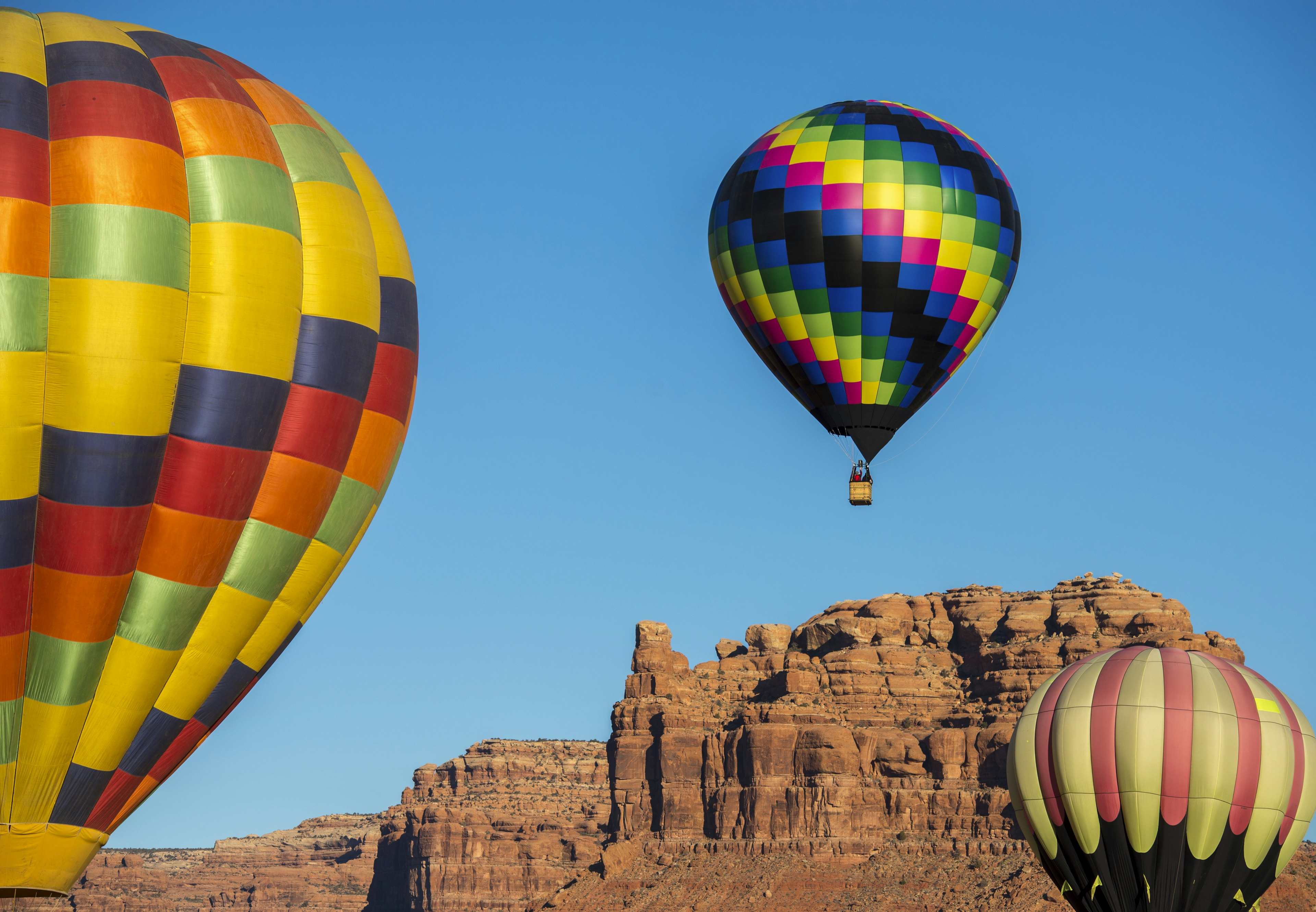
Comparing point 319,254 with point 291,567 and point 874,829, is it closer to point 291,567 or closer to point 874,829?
point 291,567

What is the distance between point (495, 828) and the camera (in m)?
161

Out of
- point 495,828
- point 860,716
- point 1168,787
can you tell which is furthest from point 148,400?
point 495,828

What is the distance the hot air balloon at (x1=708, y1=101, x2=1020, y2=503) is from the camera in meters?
41.3

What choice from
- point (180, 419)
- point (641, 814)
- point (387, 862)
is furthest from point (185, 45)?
→ point (387, 862)

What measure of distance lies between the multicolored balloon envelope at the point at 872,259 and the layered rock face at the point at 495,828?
98.9 metres

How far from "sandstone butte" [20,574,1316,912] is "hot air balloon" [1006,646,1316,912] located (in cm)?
6035

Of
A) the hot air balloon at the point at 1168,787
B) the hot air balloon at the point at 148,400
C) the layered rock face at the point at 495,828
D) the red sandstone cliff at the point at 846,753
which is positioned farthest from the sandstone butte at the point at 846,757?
the hot air balloon at the point at 148,400

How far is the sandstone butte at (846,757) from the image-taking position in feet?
375

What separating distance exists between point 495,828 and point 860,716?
142 ft

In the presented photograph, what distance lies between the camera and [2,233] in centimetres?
2230

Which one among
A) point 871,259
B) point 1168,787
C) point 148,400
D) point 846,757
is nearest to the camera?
point 148,400

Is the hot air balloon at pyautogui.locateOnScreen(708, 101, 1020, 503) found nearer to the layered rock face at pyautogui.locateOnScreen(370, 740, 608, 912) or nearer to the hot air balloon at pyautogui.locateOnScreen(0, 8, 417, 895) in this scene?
the hot air balloon at pyautogui.locateOnScreen(0, 8, 417, 895)

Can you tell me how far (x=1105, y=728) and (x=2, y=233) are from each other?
23.9 meters

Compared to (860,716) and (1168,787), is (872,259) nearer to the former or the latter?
(1168,787)
